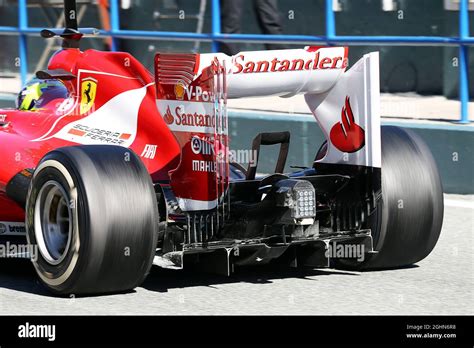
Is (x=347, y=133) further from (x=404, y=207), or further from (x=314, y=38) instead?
(x=314, y=38)

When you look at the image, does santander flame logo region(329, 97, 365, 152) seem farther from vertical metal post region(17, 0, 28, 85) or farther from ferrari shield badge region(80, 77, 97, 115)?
Result: vertical metal post region(17, 0, 28, 85)

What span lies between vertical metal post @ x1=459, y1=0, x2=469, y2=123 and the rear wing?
3.41 metres

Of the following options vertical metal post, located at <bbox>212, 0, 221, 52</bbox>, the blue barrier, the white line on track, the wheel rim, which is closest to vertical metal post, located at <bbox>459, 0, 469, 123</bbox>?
the blue barrier

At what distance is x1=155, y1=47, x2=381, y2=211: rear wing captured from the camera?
275 inches

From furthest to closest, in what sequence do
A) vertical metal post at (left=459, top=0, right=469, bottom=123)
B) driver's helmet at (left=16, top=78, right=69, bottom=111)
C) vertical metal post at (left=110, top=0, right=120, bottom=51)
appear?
vertical metal post at (left=110, top=0, right=120, bottom=51) < vertical metal post at (left=459, top=0, right=469, bottom=123) < driver's helmet at (left=16, top=78, right=69, bottom=111)

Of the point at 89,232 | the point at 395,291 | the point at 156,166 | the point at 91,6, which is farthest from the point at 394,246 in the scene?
the point at 91,6

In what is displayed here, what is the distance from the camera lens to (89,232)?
6715 mm

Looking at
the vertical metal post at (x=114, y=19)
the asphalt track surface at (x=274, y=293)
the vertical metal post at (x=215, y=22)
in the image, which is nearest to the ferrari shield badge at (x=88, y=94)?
the asphalt track surface at (x=274, y=293)

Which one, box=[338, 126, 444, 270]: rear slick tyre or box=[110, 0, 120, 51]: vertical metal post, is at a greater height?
box=[110, 0, 120, 51]: vertical metal post

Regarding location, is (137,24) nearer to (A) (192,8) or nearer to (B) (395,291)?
(A) (192,8)

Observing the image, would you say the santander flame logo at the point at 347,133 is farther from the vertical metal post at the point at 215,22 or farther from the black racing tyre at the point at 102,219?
the vertical metal post at the point at 215,22

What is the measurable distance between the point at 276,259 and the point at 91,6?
8.65 metres

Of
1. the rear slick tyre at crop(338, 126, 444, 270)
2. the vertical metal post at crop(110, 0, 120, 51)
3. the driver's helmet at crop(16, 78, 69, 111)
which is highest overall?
the vertical metal post at crop(110, 0, 120, 51)

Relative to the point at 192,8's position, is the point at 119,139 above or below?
below
